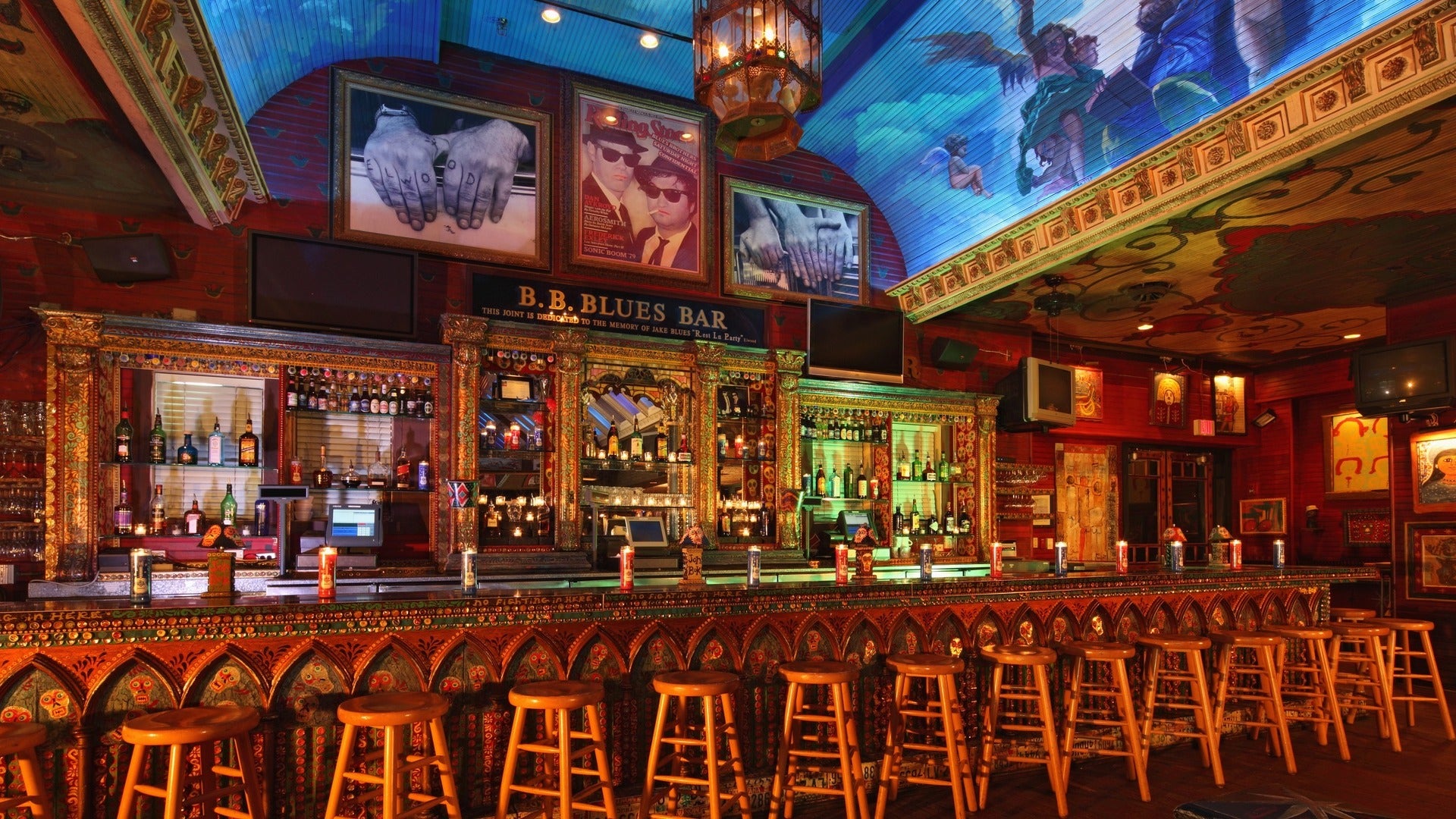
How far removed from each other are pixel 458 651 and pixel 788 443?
13.6 ft

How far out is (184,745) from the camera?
2.69 m

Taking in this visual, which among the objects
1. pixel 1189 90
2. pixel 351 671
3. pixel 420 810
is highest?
pixel 1189 90

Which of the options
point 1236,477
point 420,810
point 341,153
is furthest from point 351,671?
point 1236,477

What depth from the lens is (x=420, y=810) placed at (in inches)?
110

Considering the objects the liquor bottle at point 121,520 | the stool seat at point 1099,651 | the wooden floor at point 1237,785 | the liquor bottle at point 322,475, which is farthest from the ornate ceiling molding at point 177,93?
the stool seat at point 1099,651

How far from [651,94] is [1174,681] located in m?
5.94

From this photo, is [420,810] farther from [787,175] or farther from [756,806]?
[787,175]

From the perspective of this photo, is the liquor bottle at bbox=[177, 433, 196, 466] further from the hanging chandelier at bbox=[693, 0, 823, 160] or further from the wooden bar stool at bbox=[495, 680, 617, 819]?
the hanging chandelier at bbox=[693, 0, 823, 160]

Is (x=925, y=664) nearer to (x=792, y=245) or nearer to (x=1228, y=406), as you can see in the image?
(x=792, y=245)

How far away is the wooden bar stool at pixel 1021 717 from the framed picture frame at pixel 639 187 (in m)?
4.27

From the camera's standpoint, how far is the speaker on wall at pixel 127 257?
538 cm

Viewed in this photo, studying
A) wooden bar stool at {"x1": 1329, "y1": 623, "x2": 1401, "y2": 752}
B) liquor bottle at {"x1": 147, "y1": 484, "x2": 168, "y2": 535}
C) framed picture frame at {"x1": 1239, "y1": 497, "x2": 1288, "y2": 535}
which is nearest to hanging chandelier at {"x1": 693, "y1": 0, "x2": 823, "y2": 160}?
liquor bottle at {"x1": 147, "y1": 484, "x2": 168, "y2": 535}

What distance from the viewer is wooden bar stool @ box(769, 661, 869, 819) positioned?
3.40m

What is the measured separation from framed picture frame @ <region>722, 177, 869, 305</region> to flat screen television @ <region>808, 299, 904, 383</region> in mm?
271
